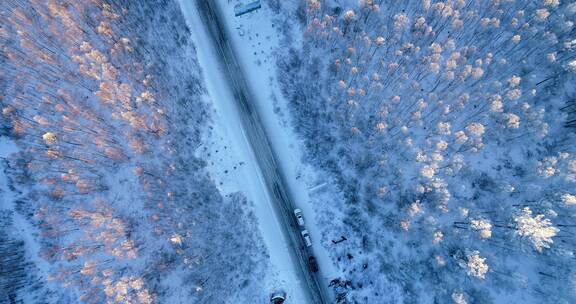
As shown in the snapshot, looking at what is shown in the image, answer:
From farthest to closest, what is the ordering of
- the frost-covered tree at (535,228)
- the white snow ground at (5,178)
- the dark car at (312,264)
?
the dark car at (312,264) < the white snow ground at (5,178) < the frost-covered tree at (535,228)

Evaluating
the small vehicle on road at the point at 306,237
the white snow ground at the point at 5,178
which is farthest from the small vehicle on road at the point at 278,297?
the white snow ground at the point at 5,178

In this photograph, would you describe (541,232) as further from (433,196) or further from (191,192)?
(191,192)

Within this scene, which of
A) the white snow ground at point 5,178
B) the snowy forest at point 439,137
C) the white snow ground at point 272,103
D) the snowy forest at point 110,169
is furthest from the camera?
the white snow ground at point 272,103

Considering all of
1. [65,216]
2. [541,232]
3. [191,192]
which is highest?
[65,216]

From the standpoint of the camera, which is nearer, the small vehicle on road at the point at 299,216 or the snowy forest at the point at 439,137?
the snowy forest at the point at 439,137

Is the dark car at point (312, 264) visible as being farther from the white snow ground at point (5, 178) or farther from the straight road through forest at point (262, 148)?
the white snow ground at point (5, 178)

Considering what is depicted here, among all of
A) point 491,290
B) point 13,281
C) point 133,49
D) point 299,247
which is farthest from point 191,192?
point 491,290

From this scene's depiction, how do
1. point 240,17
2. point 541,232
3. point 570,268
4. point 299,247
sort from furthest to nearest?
point 240,17 → point 299,247 → point 570,268 → point 541,232
